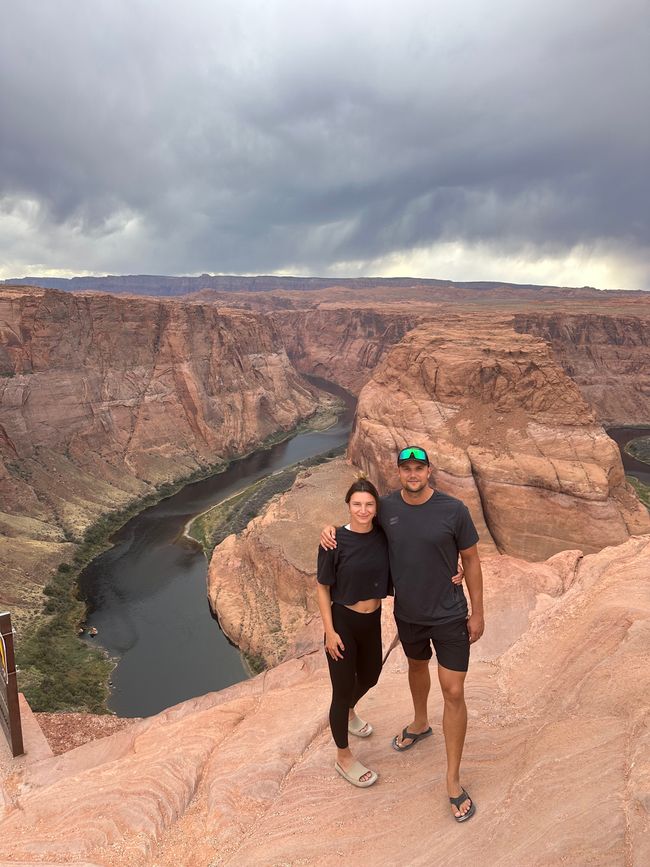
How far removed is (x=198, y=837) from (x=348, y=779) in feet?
6.06

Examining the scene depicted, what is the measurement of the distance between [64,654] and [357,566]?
2765 centimetres

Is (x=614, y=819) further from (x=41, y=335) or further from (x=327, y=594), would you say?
(x=41, y=335)

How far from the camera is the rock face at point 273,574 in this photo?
26156mm

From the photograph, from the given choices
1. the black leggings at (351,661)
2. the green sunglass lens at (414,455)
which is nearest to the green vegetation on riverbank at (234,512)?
the black leggings at (351,661)

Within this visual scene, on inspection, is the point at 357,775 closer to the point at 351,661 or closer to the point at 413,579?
the point at 351,661

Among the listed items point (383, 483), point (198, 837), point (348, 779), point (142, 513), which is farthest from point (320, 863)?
point (142, 513)

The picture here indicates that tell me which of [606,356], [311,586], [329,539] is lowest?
[311,586]

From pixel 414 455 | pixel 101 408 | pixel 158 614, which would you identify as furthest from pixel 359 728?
pixel 101 408

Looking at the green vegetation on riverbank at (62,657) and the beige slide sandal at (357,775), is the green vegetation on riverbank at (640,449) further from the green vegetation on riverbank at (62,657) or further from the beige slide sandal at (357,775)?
the beige slide sandal at (357,775)

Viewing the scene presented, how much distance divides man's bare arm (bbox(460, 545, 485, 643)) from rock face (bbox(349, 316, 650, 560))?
23079 millimetres

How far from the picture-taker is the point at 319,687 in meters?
9.42

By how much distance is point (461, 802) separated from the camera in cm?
500

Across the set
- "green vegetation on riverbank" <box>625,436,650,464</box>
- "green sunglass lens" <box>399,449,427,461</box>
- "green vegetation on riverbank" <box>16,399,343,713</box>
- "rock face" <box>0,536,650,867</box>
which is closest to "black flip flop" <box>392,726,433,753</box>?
"rock face" <box>0,536,650,867</box>

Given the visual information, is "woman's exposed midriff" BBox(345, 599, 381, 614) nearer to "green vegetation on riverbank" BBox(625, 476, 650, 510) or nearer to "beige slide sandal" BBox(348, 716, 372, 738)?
"beige slide sandal" BBox(348, 716, 372, 738)
